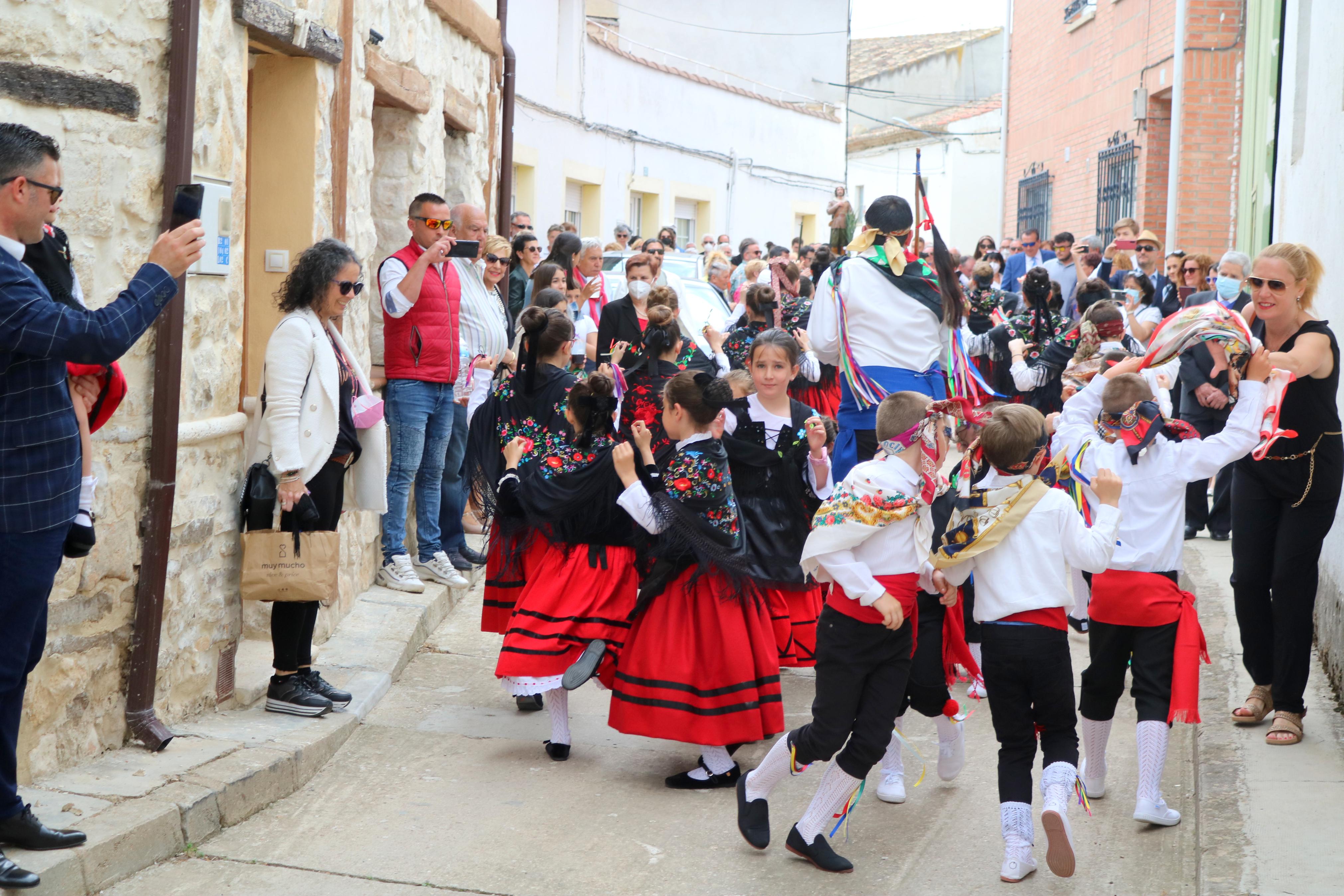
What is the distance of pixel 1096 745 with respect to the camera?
14.9 ft

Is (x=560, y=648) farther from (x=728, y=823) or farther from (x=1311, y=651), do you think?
(x=1311, y=651)

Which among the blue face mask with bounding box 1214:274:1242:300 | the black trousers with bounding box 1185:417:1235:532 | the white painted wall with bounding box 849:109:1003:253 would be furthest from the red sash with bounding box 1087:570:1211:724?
the white painted wall with bounding box 849:109:1003:253

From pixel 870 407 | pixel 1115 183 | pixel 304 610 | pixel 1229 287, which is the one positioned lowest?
pixel 304 610

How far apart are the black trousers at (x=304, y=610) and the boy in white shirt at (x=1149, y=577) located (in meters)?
2.75

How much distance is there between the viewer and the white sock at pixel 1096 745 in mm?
4500

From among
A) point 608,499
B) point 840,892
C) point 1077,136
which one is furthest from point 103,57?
point 1077,136

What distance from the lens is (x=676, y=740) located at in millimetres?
4930

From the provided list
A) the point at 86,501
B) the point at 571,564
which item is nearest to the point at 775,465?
the point at 571,564

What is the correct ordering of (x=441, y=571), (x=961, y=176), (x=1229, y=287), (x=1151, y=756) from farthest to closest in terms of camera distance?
(x=961, y=176)
(x=1229, y=287)
(x=441, y=571)
(x=1151, y=756)

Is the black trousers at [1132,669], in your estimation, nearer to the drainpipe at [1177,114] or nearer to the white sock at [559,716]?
the white sock at [559,716]

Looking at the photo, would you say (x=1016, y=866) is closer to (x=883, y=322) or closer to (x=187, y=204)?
(x=883, y=322)

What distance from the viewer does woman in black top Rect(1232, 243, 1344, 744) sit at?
4793 millimetres

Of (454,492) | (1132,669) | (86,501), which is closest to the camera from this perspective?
(86,501)

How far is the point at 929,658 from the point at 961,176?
32.0 m
